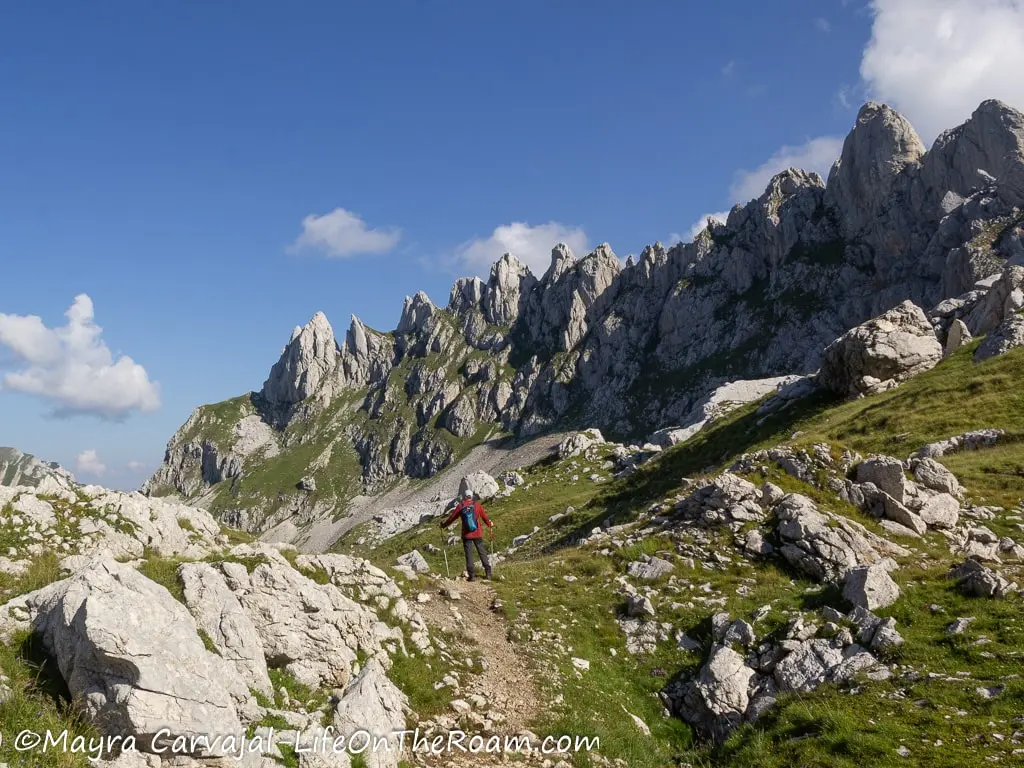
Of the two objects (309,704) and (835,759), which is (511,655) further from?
(835,759)

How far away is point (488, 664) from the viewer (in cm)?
1534

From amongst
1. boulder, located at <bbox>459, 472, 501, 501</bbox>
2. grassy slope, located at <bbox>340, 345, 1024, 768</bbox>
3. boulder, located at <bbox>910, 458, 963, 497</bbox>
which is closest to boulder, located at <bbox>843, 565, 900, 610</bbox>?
grassy slope, located at <bbox>340, 345, 1024, 768</bbox>

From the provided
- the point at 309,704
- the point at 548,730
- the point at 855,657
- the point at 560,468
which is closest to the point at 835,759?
the point at 855,657

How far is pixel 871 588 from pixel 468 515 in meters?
14.1

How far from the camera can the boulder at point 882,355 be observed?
53.8m

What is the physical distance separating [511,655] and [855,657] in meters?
8.90

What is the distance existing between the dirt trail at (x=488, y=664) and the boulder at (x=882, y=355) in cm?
4832

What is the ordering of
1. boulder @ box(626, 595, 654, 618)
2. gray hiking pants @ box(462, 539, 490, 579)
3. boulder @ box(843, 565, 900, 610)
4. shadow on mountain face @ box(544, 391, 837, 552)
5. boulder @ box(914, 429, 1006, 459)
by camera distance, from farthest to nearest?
shadow on mountain face @ box(544, 391, 837, 552), boulder @ box(914, 429, 1006, 459), gray hiking pants @ box(462, 539, 490, 579), boulder @ box(626, 595, 654, 618), boulder @ box(843, 565, 900, 610)

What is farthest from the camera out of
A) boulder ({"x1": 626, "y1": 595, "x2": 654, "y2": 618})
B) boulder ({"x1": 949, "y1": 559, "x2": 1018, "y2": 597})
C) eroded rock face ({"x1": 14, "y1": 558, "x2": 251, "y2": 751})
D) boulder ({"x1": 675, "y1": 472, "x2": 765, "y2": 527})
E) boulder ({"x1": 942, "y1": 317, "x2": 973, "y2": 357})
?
boulder ({"x1": 942, "y1": 317, "x2": 973, "y2": 357})

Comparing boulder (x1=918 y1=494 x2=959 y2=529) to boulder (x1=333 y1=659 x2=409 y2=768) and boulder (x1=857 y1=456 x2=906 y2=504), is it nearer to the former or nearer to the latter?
boulder (x1=857 y1=456 x2=906 y2=504)

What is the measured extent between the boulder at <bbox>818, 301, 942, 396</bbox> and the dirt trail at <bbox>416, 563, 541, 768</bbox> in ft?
159

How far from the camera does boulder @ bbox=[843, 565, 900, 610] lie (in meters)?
15.1

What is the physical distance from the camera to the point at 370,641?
45.5 feet

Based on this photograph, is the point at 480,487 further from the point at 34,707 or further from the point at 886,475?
the point at 34,707
